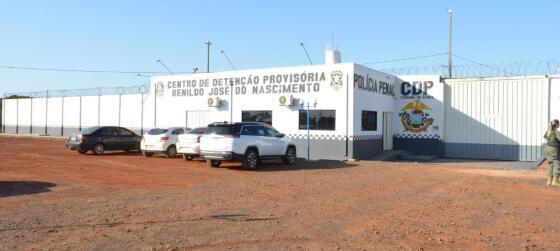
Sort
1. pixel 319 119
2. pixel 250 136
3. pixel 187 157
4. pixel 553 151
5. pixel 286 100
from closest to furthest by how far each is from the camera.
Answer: pixel 553 151 < pixel 250 136 < pixel 187 157 < pixel 319 119 < pixel 286 100

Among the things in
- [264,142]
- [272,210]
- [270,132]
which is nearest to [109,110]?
[270,132]

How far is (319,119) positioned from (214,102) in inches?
263

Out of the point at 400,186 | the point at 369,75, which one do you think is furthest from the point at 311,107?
the point at 400,186

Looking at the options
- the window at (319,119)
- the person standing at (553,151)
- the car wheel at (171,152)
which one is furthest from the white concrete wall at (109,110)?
the person standing at (553,151)

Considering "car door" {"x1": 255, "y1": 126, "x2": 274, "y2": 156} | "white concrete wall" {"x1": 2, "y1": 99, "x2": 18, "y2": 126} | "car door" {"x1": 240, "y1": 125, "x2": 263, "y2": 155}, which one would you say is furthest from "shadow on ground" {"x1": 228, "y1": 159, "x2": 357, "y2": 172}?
"white concrete wall" {"x1": 2, "y1": 99, "x2": 18, "y2": 126}

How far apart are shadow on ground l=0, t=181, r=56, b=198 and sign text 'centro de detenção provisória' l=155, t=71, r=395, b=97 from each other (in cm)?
1342

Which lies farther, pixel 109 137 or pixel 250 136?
pixel 109 137

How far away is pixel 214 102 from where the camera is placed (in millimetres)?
27188

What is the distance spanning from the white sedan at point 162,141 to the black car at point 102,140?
269cm

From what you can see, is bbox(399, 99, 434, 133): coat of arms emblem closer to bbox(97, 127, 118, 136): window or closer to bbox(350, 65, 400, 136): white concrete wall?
bbox(350, 65, 400, 136): white concrete wall

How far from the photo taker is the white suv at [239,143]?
55.7ft

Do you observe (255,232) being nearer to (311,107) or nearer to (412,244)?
(412,244)

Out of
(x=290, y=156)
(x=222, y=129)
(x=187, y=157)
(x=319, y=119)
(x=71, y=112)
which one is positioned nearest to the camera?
(x=222, y=129)

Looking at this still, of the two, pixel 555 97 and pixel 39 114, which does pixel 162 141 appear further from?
pixel 39 114
